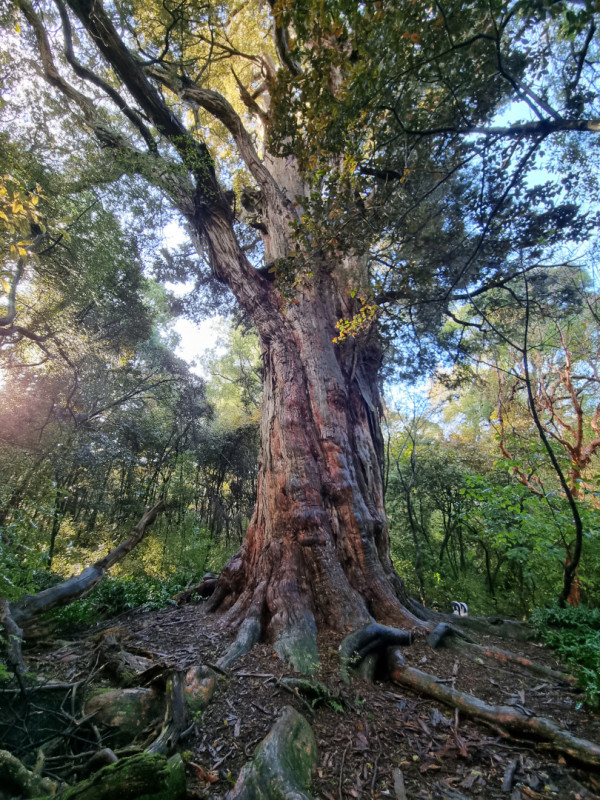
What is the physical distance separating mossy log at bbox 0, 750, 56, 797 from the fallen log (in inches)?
93.6

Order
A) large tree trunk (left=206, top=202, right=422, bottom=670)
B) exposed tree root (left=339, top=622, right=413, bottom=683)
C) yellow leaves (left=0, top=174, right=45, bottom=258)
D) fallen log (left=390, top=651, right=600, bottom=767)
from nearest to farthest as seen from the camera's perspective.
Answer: fallen log (left=390, top=651, right=600, bottom=767) → yellow leaves (left=0, top=174, right=45, bottom=258) → exposed tree root (left=339, top=622, right=413, bottom=683) → large tree trunk (left=206, top=202, right=422, bottom=670)

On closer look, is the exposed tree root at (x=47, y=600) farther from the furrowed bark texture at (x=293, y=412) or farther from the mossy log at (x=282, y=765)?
the mossy log at (x=282, y=765)

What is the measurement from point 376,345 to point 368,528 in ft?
10.4

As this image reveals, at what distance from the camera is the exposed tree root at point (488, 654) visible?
9.30 feet

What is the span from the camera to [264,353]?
5.28 m

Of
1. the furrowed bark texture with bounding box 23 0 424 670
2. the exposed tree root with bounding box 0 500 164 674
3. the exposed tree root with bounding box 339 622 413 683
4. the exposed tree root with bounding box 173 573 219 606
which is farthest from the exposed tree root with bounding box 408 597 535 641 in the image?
the exposed tree root with bounding box 0 500 164 674

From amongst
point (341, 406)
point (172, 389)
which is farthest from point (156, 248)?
point (341, 406)

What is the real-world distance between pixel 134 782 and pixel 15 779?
0.57 metres

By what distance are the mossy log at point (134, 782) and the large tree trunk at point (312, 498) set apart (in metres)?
1.28

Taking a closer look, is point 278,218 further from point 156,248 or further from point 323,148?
point 156,248

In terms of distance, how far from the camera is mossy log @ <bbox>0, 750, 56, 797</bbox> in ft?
4.91

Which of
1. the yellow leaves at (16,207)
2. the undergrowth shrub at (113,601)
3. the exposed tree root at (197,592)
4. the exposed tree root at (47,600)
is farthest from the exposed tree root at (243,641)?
the yellow leaves at (16,207)

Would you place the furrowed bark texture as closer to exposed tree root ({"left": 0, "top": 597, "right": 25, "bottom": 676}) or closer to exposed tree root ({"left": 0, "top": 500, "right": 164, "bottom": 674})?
exposed tree root ({"left": 0, "top": 500, "right": 164, "bottom": 674})

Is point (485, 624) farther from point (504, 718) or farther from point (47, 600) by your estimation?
point (47, 600)
